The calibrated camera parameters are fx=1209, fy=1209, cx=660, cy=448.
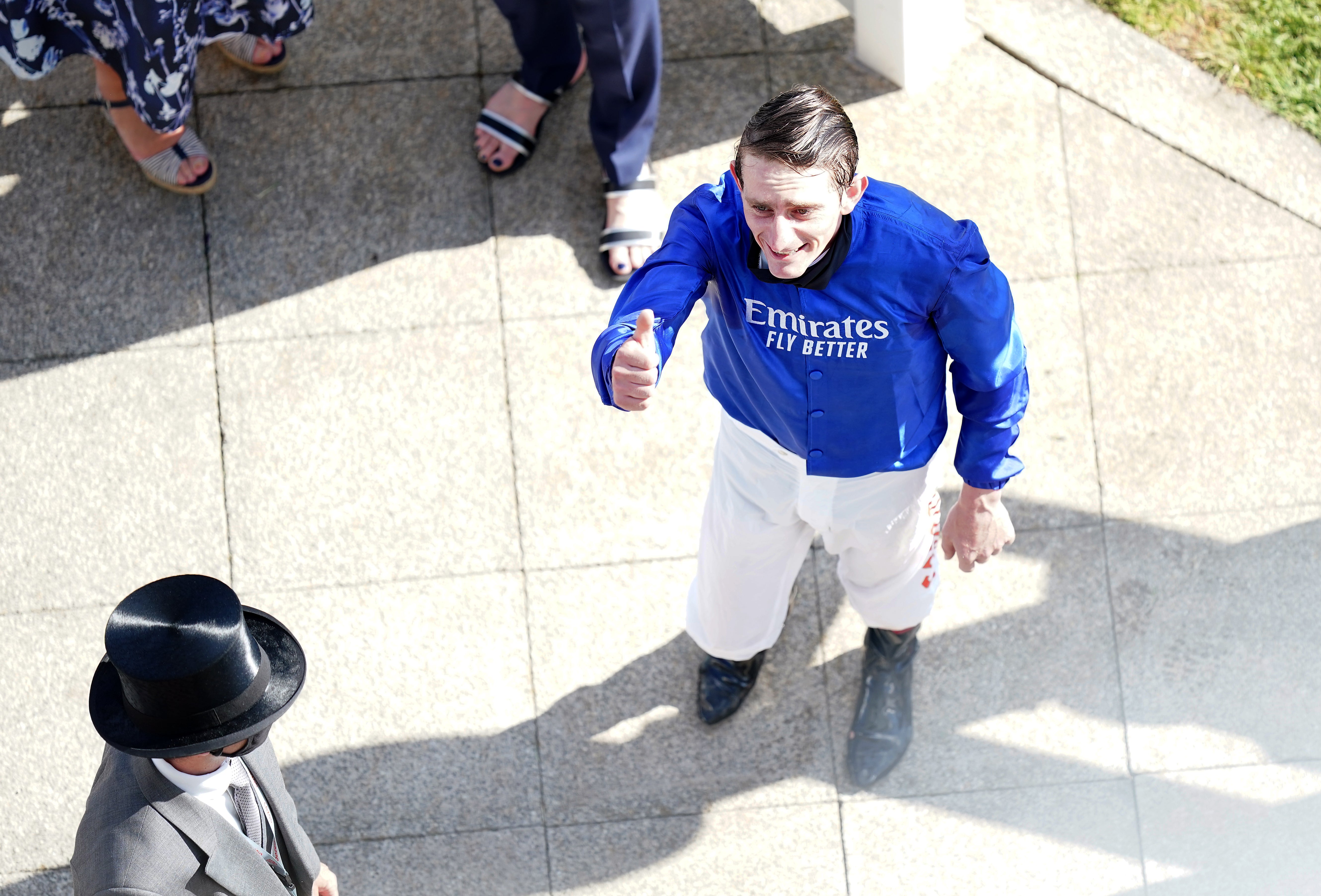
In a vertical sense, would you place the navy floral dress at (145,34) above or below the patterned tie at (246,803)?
above

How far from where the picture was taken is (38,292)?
4.53 m

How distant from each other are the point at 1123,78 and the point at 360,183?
3.01 m

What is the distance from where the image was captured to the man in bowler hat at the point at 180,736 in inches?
101

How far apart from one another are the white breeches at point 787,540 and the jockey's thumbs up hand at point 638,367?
0.67 metres

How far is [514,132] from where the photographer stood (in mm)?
4582

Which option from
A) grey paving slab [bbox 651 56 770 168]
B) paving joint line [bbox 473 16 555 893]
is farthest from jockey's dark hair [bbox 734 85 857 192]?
grey paving slab [bbox 651 56 770 168]

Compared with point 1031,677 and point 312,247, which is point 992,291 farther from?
point 312,247

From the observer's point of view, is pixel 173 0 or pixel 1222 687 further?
pixel 1222 687

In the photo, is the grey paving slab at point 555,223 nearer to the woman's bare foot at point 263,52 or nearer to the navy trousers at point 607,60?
the navy trousers at point 607,60

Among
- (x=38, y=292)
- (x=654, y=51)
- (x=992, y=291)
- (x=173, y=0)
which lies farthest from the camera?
(x=38, y=292)

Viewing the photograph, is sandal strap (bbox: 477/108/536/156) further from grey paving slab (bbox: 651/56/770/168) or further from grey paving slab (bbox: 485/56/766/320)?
grey paving slab (bbox: 651/56/770/168)

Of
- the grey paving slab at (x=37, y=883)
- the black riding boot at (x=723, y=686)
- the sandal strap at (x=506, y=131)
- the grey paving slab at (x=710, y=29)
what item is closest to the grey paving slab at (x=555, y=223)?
the sandal strap at (x=506, y=131)

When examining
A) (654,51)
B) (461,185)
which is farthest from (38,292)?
Answer: (654,51)

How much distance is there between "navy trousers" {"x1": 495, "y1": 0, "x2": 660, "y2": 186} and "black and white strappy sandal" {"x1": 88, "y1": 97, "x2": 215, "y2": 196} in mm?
1243
